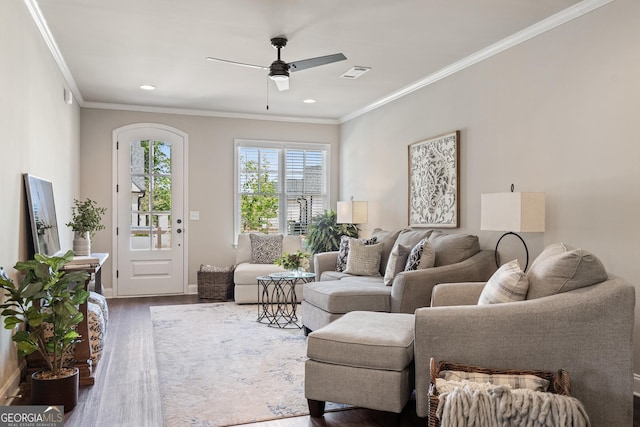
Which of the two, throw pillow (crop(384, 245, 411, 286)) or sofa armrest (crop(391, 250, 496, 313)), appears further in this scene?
throw pillow (crop(384, 245, 411, 286))

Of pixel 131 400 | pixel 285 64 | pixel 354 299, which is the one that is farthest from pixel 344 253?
pixel 131 400

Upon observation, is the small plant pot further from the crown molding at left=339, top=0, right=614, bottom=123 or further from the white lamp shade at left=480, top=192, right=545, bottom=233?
the crown molding at left=339, top=0, right=614, bottom=123

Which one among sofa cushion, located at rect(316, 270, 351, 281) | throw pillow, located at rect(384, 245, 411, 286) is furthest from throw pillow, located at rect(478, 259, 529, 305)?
sofa cushion, located at rect(316, 270, 351, 281)

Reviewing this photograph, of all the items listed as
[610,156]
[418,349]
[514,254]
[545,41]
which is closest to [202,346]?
[418,349]

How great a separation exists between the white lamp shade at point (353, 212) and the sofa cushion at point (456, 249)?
6.82 feet

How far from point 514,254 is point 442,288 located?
3.66 feet

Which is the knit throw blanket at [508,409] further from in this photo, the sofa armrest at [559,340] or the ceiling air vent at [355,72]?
the ceiling air vent at [355,72]

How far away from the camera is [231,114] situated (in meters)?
7.14

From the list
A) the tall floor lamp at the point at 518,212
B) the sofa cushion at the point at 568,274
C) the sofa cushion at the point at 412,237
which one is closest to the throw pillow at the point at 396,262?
the sofa cushion at the point at 412,237

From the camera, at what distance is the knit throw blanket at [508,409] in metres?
2.01

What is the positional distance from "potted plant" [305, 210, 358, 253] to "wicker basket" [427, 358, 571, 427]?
4459 millimetres

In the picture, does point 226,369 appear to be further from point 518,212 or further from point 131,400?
point 518,212

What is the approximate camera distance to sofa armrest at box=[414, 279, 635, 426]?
2.25 m

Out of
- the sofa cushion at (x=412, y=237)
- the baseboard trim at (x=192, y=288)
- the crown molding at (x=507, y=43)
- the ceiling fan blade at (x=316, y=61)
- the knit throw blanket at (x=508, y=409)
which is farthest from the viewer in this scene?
the baseboard trim at (x=192, y=288)
